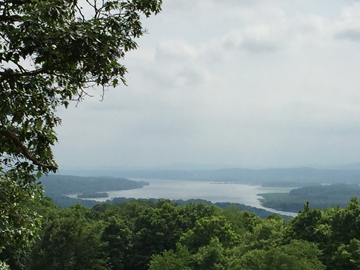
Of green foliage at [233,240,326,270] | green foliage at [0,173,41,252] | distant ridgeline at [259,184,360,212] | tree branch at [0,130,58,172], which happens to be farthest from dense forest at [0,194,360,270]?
distant ridgeline at [259,184,360,212]

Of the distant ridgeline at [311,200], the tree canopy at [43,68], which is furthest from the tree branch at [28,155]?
the distant ridgeline at [311,200]

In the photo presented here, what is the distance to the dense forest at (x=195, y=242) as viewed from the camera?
50.7 ft

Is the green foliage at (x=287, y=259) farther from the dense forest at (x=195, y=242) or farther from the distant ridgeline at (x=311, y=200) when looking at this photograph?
the distant ridgeline at (x=311, y=200)

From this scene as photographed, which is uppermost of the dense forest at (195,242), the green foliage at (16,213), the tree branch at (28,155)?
the tree branch at (28,155)

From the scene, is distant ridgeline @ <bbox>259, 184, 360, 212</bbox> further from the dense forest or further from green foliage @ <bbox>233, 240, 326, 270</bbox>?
green foliage @ <bbox>233, 240, 326, 270</bbox>

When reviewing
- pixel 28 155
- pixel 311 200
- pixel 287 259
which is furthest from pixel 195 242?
pixel 311 200

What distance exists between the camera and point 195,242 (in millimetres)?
25078

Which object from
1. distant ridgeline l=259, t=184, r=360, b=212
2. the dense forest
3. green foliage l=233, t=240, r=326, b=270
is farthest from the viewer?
distant ridgeline l=259, t=184, r=360, b=212

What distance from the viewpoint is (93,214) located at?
41.8 m

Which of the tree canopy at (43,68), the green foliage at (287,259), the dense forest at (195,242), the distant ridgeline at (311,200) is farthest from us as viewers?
the distant ridgeline at (311,200)

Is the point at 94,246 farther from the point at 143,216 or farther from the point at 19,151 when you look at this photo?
the point at 19,151

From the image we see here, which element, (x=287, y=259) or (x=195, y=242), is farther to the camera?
(x=195, y=242)

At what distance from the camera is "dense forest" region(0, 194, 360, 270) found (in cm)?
1545

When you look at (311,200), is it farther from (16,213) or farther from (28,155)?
(28,155)
